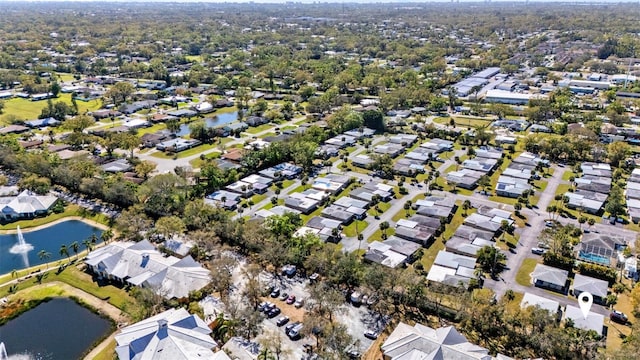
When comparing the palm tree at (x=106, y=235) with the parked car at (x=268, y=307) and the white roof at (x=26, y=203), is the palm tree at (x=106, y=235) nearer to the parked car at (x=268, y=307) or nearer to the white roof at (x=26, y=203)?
the white roof at (x=26, y=203)

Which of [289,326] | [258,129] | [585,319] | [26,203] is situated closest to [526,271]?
Answer: [585,319]

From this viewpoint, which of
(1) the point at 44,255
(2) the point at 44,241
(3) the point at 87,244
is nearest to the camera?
(1) the point at 44,255

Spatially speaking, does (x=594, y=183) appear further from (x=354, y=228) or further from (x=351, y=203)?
(x=354, y=228)

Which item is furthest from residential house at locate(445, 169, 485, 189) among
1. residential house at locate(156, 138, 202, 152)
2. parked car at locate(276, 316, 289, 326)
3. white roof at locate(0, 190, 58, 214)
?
white roof at locate(0, 190, 58, 214)

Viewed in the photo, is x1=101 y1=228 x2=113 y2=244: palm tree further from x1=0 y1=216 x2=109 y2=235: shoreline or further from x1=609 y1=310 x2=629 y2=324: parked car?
x1=609 y1=310 x2=629 y2=324: parked car

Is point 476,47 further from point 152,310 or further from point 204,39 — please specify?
point 152,310

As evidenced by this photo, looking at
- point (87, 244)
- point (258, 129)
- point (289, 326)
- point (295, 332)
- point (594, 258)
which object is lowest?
point (258, 129)

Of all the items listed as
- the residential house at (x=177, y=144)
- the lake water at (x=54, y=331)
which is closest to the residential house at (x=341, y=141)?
the residential house at (x=177, y=144)
